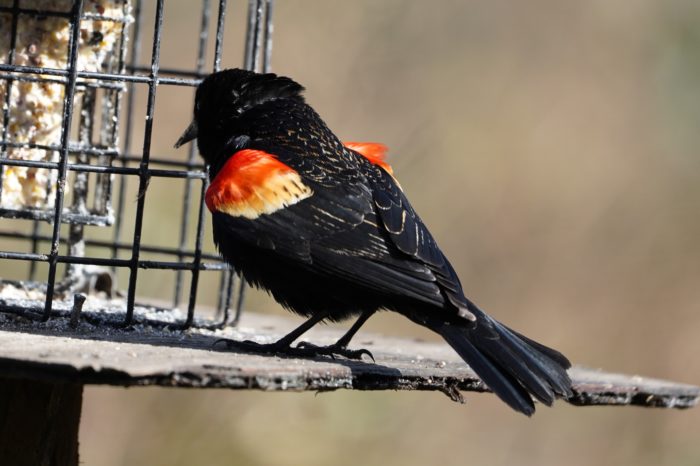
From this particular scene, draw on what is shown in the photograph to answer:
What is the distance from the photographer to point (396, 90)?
7.38 meters

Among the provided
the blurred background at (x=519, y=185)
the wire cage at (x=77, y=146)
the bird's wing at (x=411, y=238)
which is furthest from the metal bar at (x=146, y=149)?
the blurred background at (x=519, y=185)

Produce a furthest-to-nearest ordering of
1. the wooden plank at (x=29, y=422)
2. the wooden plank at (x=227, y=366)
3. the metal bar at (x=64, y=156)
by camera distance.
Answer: the metal bar at (x=64, y=156), the wooden plank at (x=29, y=422), the wooden plank at (x=227, y=366)

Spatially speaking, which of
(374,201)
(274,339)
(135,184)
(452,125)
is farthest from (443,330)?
(452,125)

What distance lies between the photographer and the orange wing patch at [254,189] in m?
3.63

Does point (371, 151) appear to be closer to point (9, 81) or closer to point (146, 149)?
point (146, 149)

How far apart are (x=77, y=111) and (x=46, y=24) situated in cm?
95

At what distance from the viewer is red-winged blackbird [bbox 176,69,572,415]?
344cm

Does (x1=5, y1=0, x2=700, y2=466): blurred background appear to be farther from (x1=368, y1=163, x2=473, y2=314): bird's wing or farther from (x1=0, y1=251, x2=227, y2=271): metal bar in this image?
(x1=368, y1=163, x2=473, y2=314): bird's wing

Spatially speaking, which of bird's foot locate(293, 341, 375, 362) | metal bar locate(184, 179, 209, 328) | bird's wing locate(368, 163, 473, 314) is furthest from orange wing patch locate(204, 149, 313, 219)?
metal bar locate(184, 179, 209, 328)

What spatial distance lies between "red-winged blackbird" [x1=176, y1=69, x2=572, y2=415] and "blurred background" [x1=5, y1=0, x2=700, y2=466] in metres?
2.80

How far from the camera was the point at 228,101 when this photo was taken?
4238 millimetres

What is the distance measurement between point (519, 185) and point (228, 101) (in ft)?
11.8

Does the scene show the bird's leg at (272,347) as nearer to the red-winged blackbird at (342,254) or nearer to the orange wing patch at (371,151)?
the red-winged blackbird at (342,254)

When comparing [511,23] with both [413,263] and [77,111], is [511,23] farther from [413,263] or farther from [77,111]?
[413,263]
